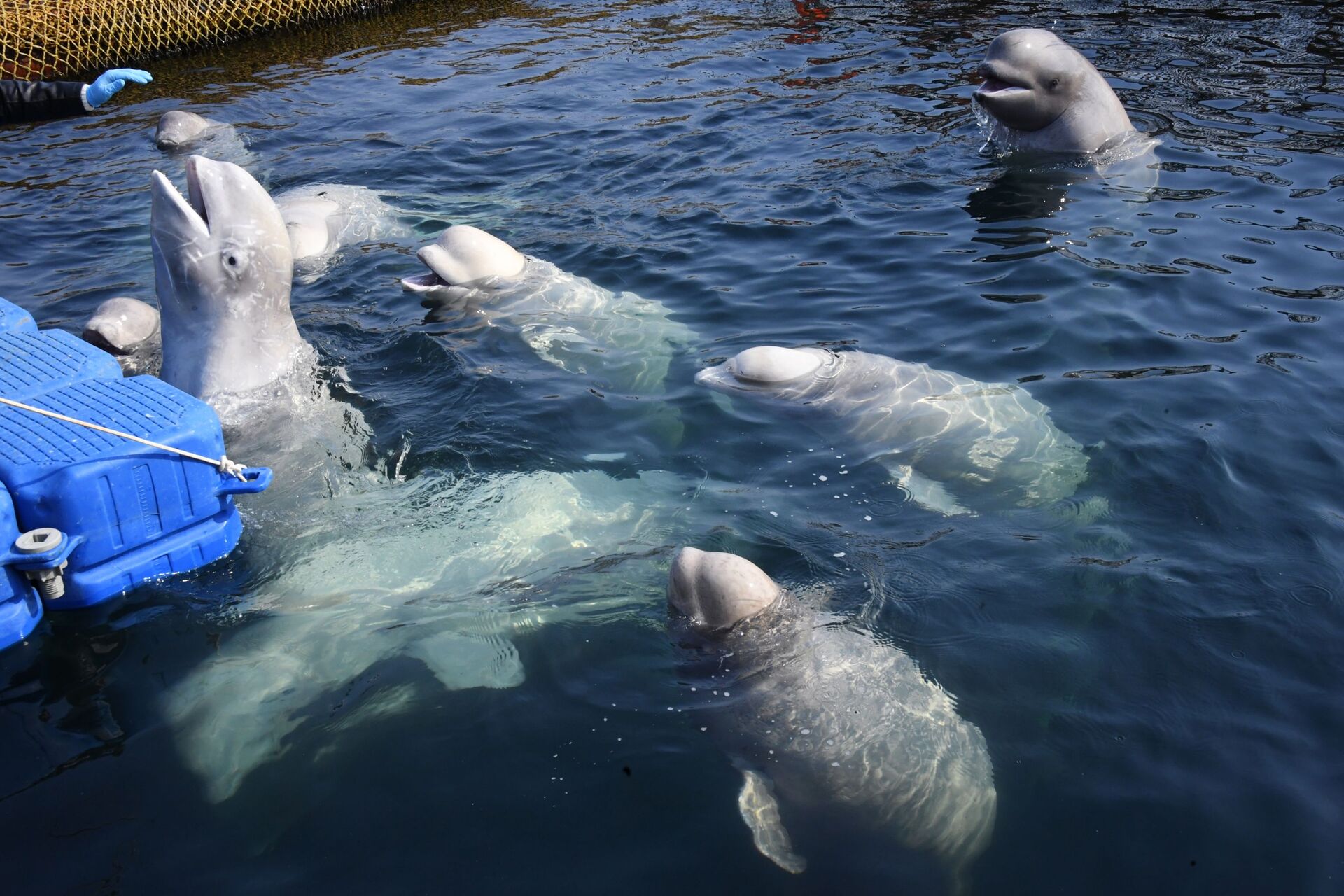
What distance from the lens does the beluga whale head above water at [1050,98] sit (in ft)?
32.7

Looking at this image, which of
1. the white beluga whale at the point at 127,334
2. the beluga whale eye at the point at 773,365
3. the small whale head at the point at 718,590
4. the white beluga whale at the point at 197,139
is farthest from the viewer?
the white beluga whale at the point at 197,139

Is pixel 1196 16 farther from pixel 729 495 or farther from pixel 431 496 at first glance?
pixel 431 496

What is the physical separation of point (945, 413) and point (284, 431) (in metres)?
3.70

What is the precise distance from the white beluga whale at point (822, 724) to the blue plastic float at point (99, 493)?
7.04 ft

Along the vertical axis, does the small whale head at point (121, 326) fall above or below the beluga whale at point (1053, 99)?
below

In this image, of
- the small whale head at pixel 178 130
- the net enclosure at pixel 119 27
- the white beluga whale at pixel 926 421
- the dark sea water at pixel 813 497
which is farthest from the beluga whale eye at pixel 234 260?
the net enclosure at pixel 119 27

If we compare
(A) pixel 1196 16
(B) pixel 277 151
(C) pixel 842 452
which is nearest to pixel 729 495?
(C) pixel 842 452

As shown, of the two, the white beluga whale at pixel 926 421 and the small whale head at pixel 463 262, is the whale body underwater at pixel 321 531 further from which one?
the small whale head at pixel 463 262

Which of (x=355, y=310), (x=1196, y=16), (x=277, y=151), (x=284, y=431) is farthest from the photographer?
(x=1196, y=16)

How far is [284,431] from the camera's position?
6016 mm

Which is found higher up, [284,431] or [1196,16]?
[1196,16]

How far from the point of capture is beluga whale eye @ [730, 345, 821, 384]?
666cm

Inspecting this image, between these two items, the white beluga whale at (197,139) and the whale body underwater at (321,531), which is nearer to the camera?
the whale body underwater at (321,531)

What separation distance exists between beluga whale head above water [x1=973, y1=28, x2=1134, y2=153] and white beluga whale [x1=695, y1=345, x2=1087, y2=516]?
4.30 metres
